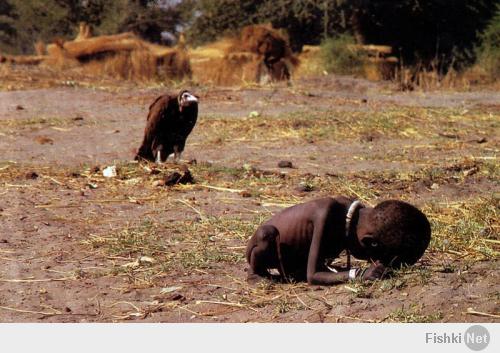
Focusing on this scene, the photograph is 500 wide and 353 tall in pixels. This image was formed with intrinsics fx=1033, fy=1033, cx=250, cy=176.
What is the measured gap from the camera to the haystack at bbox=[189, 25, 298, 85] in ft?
66.1

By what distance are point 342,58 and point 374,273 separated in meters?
19.0

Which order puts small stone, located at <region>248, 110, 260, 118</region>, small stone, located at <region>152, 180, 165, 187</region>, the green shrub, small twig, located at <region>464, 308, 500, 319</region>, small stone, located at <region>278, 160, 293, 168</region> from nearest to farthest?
small twig, located at <region>464, 308, 500, 319</region>
small stone, located at <region>152, 180, 165, 187</region>
small stone, located at <region>278, 160, 293, 168</region>
small stone, located at <region>248, 110, 260, 118</region>
the green shrub

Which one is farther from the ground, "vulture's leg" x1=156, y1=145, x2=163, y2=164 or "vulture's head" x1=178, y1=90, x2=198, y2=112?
"vulture's head" x1=178, y1=90, x2=198, y2=112

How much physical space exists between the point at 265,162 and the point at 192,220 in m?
3.27

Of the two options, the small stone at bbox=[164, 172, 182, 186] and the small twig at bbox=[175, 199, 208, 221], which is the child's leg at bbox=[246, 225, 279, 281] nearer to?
the small twig at bbox=[175, 199, 208, 221]

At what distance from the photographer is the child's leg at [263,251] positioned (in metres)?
5.31

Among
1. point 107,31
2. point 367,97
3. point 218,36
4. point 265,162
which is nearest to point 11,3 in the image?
point 107,31

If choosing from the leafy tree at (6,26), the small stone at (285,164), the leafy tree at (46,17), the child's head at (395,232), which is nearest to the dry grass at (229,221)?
the child's head at (395,232)

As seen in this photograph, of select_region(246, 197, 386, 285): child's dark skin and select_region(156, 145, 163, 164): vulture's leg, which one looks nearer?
select_region(246, 197, 386, 285): child's dark skin

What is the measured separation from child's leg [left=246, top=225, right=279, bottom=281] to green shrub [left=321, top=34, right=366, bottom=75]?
17.9 meters

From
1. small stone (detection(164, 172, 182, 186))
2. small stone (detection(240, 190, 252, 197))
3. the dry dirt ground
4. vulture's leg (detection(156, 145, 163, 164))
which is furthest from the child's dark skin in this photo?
vulture's leg (detection(156, 145, 163, 164))

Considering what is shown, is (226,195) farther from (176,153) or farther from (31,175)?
(31,175)

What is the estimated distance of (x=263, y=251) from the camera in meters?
5.31
